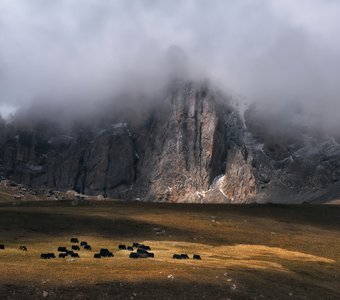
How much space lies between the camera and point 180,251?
229 feet

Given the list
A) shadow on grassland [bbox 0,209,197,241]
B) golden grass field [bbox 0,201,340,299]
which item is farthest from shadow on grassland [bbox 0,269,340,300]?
shadow on grassland [bbox 0,209,197,241]

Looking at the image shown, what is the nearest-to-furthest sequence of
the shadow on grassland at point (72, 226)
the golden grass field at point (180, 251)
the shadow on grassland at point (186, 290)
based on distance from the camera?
the shadow on grassland at point (186, 290), the golden grass field at point (180, 251), the shadow on grassland at point (72, 226)

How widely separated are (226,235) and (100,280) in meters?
54.2

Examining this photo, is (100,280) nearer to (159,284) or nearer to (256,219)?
(159,284)

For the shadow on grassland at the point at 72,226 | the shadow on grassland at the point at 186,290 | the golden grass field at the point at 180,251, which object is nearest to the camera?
the shadow on grassland at the point at 186,290

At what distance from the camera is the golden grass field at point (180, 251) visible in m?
39.3

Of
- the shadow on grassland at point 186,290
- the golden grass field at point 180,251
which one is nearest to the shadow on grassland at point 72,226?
the golden grass field at point 180,251

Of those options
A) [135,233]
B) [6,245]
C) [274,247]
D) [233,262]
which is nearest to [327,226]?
[274,247]

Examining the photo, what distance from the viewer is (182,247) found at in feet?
244

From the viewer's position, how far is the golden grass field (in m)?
39.3

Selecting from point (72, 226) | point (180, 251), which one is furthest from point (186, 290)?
point (72, 226)

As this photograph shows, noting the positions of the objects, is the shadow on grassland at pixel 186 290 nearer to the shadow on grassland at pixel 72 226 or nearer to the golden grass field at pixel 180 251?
the golden grass field at pixel 180 251

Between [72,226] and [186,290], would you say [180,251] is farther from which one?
[186,290]

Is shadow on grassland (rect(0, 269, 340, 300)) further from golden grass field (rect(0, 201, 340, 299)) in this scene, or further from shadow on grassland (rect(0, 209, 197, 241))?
shadow on grassland (rect(0, 209, 197, 241))
